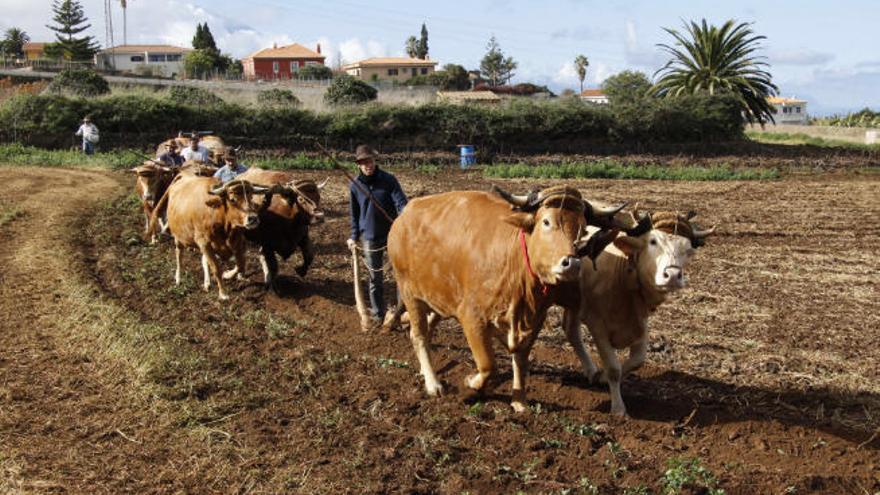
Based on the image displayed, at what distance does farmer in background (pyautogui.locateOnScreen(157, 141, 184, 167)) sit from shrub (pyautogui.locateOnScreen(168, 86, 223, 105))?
20521mm

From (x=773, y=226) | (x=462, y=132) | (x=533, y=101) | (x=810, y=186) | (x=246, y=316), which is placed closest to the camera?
(x=246, y=316)

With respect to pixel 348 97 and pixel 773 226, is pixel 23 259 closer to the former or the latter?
pixel 773 226

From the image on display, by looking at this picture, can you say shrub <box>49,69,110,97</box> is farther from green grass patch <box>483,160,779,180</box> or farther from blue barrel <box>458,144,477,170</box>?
green grass patch <box>483,160,779,180</box>

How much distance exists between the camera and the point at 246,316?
10477mm

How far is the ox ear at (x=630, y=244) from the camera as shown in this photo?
7.36 meters

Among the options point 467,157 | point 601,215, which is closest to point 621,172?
point 467,157

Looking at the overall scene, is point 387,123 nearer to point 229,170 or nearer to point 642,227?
point 229,170

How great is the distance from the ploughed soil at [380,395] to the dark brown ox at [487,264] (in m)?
0.63

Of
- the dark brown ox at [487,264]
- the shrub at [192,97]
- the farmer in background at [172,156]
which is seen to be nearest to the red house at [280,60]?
the shrub at [192,97]

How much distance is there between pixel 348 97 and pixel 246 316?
34.8 metres

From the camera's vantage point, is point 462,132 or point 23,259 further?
point 462,132

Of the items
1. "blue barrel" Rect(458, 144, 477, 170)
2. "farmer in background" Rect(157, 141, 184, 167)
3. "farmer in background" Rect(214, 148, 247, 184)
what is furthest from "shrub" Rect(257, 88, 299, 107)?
"farmer in background" Rect(214, 148, 247, 184)

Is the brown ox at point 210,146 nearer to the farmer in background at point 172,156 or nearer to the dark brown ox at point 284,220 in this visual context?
the farmer in background at point 172,156

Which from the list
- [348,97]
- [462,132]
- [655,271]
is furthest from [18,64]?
[655,271]
